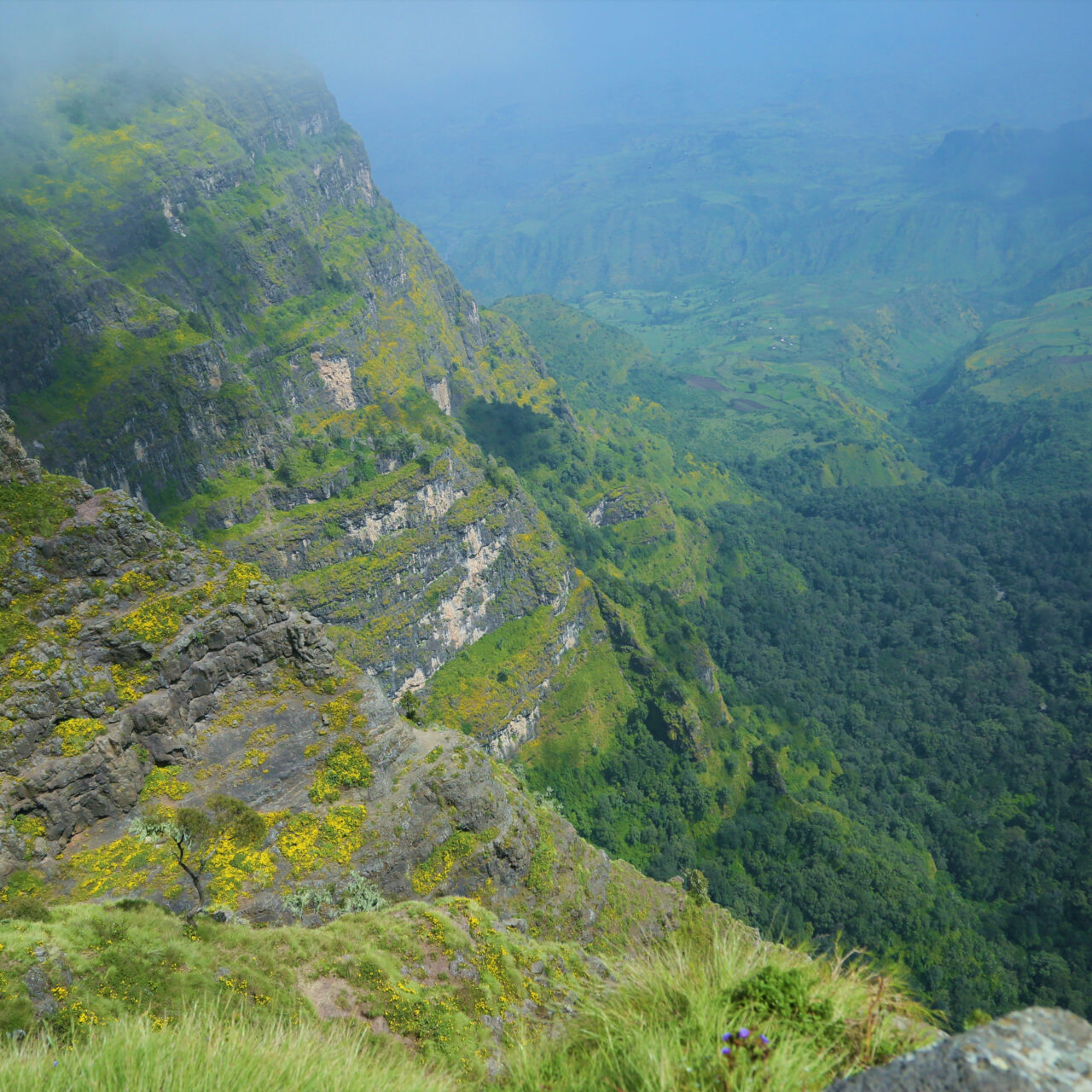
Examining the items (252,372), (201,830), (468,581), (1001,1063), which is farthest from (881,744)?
(1001,1063)

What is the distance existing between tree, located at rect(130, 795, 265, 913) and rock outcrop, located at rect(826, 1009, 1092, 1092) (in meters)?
26.9

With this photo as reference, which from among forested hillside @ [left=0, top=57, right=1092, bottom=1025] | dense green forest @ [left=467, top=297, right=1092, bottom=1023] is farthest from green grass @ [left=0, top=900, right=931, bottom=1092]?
dense green forest @ [left=467, top=297, right=1092, bottom=1023]

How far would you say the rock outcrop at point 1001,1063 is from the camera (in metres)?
7.91

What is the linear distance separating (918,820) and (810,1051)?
136 metres

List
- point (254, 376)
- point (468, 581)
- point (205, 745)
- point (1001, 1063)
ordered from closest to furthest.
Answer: point (1001, 1063)
point (205, 745)
point (254, 376)
point (468, 581)

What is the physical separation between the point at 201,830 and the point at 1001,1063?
3251cm

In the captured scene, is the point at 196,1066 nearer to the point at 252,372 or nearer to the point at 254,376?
the point at 254,376

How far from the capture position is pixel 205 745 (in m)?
38.4

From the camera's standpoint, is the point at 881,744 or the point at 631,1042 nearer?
the point at 631,1042

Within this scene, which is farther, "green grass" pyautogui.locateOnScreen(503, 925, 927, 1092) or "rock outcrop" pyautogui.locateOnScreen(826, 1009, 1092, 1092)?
"green grass" pyautogui.locateOnScreen(503, 925, 927, 1092)

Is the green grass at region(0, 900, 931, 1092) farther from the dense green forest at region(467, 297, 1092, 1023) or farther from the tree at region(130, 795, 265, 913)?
the dense green forest at region(467, 297, 1092, 1023)

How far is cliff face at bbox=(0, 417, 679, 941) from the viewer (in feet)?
105

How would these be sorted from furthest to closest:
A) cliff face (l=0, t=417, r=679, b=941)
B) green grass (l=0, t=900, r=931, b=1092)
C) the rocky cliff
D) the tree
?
the rocky cliff < cliff face (l=0, t=417, r=679, b=941) < the tree < green grass (l=0, t=900, r=931, b=1092)

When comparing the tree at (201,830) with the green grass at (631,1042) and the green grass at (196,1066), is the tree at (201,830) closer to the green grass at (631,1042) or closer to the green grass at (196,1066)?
the green grass at (631,1042)
